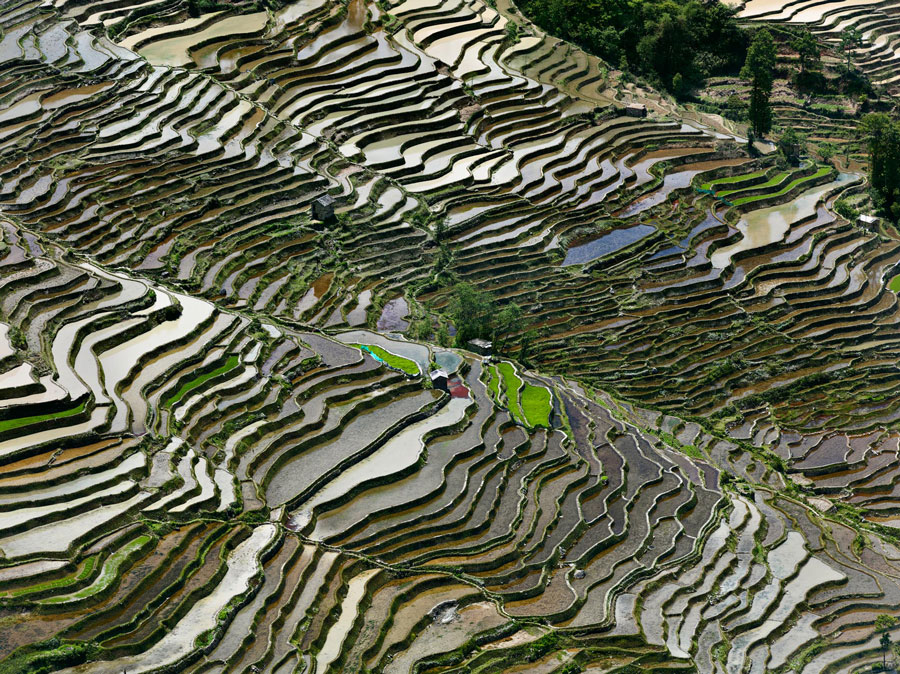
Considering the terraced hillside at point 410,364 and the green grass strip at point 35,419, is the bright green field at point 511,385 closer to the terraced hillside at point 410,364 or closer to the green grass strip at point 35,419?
the terraced hillside at point 410,364

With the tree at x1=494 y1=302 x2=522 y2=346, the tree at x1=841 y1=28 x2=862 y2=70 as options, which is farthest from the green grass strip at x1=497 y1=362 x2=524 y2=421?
the tree at x1=841 y1=28 x2=862 y2=70

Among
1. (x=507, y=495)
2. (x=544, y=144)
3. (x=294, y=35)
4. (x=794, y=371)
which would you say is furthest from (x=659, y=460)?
(x=294, y=35)

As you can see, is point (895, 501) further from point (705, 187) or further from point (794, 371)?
point (705, 187)

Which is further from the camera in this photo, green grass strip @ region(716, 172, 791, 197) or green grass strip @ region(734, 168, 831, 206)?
green grass strip @ region(716, 172, 791, 197)

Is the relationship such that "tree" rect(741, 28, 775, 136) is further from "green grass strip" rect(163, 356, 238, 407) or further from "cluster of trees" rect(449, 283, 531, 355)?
"green grass strip" rect(163, 356, 238, 407)

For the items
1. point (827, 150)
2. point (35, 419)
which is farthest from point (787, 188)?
point (35, 419)

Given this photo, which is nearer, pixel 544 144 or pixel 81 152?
pixel 81 152
